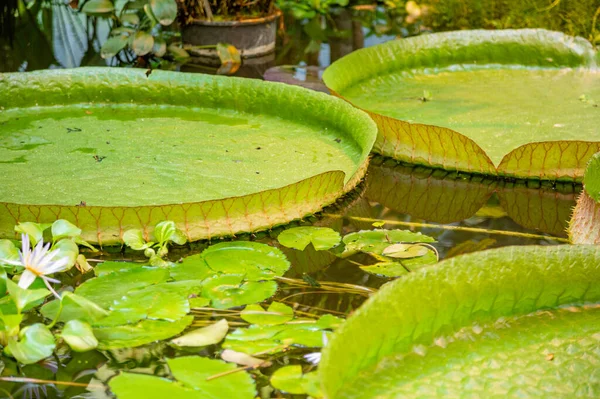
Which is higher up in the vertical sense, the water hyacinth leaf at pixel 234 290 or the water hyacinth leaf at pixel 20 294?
the water hyacinth leaf at pixel 20 294

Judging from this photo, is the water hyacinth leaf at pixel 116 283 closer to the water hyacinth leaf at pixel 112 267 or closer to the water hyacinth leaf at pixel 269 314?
the water hyacinth leaf at pixel 112 267

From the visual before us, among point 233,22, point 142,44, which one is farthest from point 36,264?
point 233,22

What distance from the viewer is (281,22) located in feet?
13.0

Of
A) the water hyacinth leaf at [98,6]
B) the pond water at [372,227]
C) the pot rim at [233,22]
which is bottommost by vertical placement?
the pond water at [372,227]

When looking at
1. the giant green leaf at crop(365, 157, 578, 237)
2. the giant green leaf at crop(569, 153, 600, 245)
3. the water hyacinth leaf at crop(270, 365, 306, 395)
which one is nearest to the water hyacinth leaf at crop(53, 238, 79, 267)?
the water hyacinth leaf at crop(270, 365, 306, 395)

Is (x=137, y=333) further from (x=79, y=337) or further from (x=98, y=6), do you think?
(x=98, y=6)

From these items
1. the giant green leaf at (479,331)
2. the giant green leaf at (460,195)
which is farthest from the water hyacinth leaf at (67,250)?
the giant green leaf at (460,195)

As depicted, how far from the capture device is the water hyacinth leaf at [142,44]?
290cm

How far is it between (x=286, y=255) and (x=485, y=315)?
491 millimetres

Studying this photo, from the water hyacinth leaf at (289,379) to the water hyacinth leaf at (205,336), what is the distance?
0.13 metres

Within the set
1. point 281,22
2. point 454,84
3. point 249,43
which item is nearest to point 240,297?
point 454,84

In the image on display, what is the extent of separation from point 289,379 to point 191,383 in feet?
0.47

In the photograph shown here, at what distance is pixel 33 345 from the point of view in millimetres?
1173

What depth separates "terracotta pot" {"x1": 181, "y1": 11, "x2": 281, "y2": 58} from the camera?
3.27 meters
